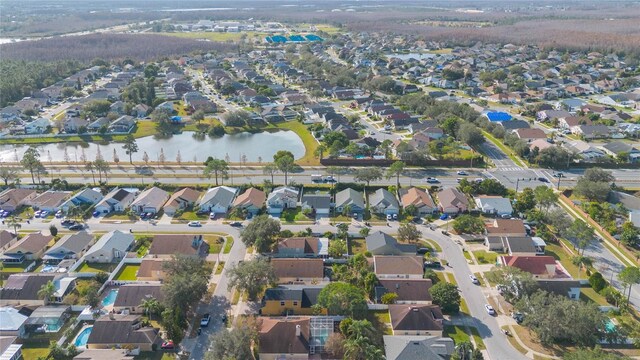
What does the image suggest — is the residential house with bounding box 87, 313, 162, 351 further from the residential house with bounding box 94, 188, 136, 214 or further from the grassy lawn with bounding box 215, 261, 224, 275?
the residential house with bounding box 94, 188, 136, 214

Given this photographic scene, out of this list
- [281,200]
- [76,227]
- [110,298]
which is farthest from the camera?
[281,200]

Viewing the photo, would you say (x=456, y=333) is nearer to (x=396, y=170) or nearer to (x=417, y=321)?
(x=417, y=321)

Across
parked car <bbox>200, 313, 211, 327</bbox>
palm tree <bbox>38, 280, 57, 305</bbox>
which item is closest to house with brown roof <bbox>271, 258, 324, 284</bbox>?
parked car <bbox>200, 313, 211, 327</bbox>

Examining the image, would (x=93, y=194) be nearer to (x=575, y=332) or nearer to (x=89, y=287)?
(x=89, y=287)

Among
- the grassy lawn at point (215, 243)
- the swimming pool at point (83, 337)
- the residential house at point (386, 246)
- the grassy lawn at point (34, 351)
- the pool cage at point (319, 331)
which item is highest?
the residential house at point (386, 246)

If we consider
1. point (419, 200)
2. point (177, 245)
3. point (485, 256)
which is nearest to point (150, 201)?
point (177, 245)

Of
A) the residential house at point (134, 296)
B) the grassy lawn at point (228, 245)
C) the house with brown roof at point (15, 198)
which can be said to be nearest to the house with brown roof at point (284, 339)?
the residential house at point (134, 296)

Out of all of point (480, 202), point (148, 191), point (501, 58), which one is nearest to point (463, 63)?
point (501, 58)

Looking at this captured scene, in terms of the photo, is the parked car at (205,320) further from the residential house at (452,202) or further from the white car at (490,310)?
the residential house at (452,202)
